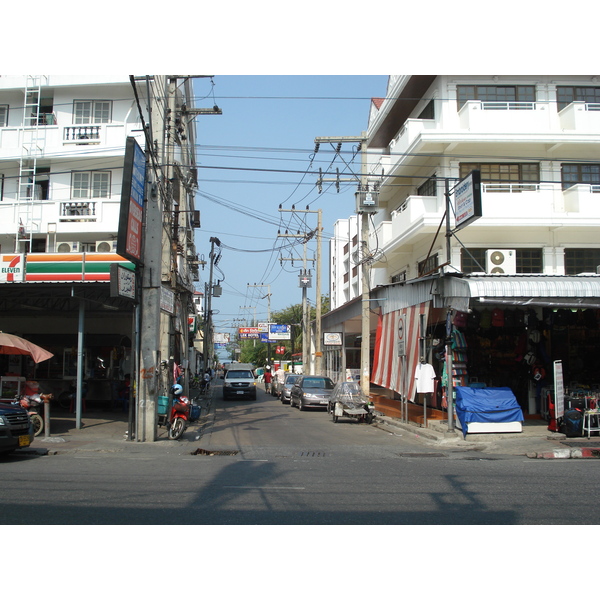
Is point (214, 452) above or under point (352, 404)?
under

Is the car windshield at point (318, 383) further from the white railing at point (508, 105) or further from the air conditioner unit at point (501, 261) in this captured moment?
the white railing at point (508, 105)

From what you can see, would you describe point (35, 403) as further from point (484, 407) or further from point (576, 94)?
point (576, 94)

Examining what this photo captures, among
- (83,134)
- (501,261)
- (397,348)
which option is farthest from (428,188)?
(83,134)

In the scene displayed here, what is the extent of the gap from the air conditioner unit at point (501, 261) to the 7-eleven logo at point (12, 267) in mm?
15488

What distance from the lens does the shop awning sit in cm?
1528

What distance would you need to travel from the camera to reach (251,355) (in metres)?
109

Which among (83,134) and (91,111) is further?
(91,111)

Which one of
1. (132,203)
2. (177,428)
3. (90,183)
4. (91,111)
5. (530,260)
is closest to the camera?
(132,203)

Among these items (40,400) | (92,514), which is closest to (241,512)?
(92,514)

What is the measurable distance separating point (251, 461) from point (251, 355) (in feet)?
318

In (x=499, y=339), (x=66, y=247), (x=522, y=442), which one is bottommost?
(x=522, y=442)

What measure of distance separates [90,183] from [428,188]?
14058 mm

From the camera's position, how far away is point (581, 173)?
22.3 meters
